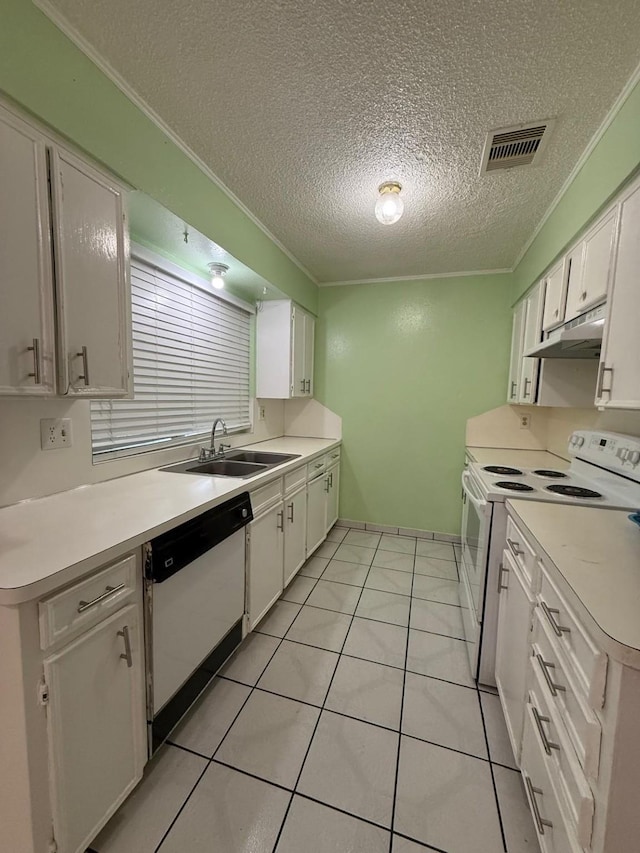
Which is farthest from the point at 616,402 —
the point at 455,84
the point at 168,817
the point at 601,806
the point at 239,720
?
the point at 168,817

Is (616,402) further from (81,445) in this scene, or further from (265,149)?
(81,445)

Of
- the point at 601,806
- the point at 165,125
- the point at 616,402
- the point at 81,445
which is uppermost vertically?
the point at 165,125

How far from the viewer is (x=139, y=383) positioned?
6.35 ft

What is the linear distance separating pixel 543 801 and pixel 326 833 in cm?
67

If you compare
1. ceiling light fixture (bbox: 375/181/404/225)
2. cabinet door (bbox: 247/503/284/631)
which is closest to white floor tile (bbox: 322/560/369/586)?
cabinet door (bbox: 247/503/284/631)

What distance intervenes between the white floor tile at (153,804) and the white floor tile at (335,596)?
1.10m

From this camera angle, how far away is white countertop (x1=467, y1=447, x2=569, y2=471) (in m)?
2.39

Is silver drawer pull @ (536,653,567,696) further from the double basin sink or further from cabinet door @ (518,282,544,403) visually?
cabinet door @ (518,282,544,403)

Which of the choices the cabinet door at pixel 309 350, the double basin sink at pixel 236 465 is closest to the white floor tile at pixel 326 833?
the double basin sink at pixel 236 465

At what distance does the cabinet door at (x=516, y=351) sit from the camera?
2673 millimetres

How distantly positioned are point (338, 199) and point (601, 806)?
2584 millimetres

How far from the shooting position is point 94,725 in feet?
3.20

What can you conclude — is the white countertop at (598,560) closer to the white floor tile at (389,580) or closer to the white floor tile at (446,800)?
the white floor tile at (446,800)

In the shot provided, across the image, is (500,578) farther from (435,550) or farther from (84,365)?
(84,365)
